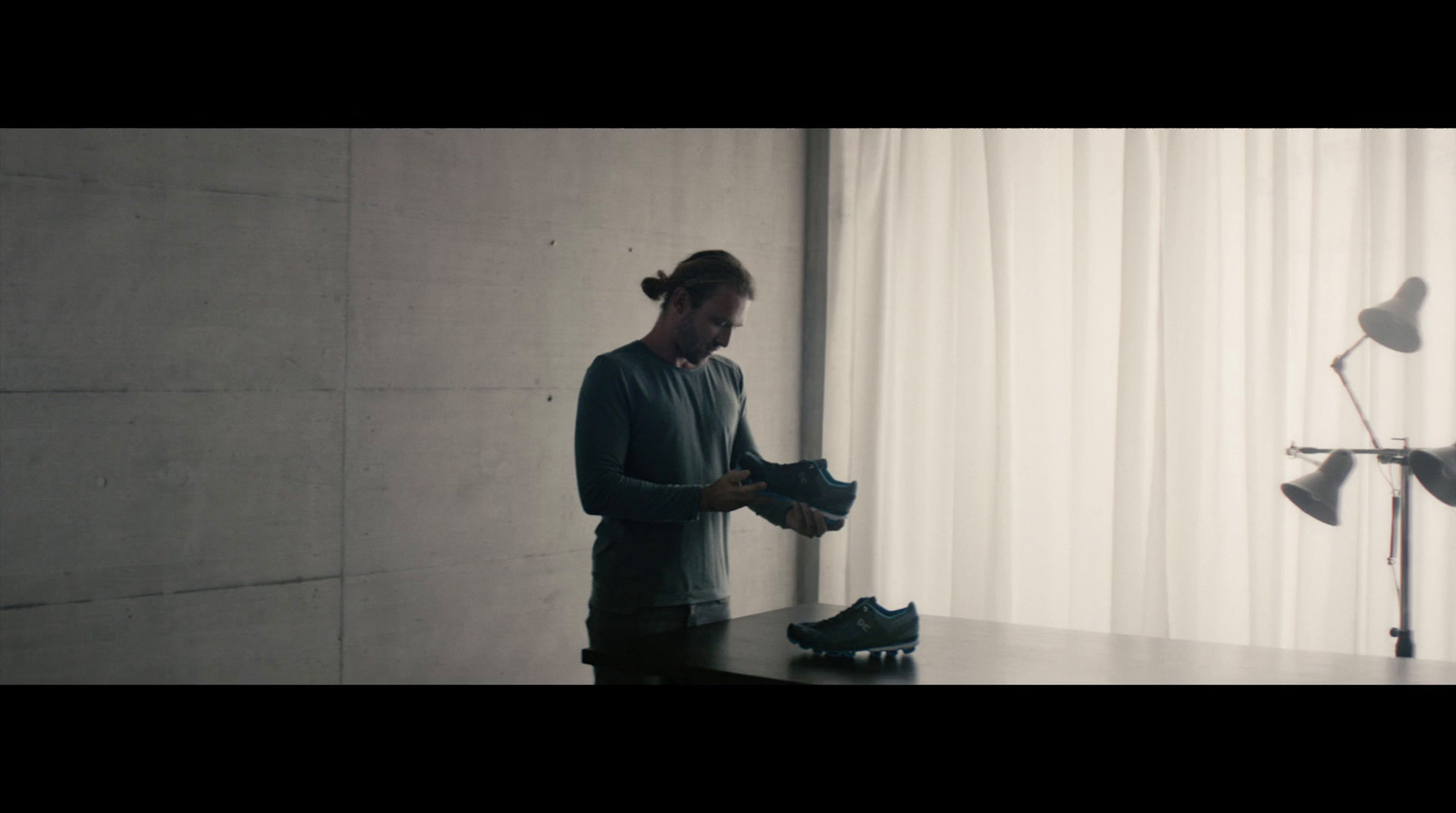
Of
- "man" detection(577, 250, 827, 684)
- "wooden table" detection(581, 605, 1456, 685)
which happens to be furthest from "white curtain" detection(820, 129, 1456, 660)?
"man" detection(577, 250, 827, 684)

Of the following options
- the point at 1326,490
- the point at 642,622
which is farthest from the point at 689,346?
the point at 1326,490

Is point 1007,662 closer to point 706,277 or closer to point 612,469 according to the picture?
point 612,469

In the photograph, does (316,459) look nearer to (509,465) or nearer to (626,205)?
(509,465)

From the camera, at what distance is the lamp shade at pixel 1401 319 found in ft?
9.14

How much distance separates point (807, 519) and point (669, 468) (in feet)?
1.13

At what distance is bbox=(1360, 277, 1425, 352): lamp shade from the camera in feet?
9.14

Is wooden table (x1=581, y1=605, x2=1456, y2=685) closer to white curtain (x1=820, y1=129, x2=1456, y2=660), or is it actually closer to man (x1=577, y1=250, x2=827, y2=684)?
man (x1=577, y1=250, x2=827, y2=684)

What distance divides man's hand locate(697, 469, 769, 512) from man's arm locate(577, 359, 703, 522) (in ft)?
0.07

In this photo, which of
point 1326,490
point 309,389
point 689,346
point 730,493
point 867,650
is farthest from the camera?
point 309,389

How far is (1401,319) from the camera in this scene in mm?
2787

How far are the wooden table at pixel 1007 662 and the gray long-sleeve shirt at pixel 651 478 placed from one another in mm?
178

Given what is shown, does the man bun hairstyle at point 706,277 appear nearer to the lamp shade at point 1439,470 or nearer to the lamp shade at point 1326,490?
the lamp shade at point 1326,490

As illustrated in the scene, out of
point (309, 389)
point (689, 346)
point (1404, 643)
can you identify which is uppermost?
point (689, 346)
